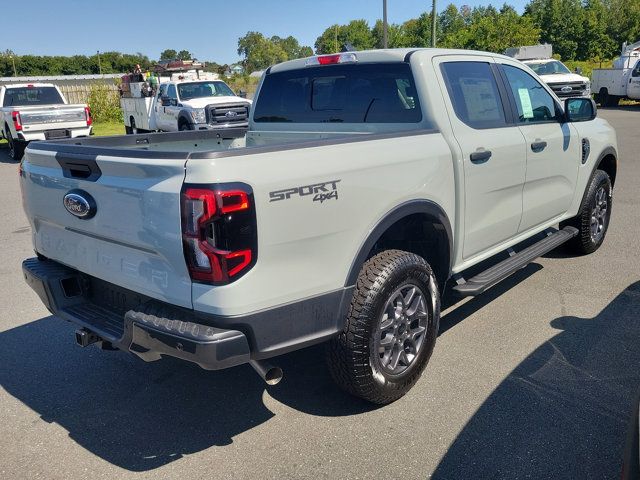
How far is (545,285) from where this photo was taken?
502cm

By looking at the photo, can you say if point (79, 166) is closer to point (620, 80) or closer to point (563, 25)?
point (620, 80)

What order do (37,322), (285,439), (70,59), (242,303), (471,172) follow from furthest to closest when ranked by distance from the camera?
(70,59), (37,322), (471,172), (285,439), (242,303)

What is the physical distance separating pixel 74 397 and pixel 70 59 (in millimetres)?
111442

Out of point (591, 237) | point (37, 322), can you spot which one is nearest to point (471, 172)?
point (591, 237)

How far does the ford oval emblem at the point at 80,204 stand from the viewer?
9.15 ft

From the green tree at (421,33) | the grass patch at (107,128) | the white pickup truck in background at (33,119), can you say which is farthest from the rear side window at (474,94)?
the green tree at (421,33)

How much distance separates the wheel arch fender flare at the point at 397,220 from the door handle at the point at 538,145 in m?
1.28

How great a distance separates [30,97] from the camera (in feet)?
52.9

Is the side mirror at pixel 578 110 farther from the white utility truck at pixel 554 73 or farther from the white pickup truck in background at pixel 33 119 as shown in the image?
the white utility truck at pixel 554 73

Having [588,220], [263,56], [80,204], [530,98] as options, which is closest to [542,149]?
[530,98]

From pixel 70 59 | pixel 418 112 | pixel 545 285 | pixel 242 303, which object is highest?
pixel 70 59

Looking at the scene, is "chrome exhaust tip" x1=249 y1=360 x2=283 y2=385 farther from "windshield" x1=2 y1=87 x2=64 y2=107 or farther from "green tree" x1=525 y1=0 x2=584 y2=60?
"green tree" x1=525 y1=0 x2=584 y2=60

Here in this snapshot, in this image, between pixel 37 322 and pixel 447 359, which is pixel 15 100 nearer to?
pixel 37 322

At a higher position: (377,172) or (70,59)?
(70,59)
